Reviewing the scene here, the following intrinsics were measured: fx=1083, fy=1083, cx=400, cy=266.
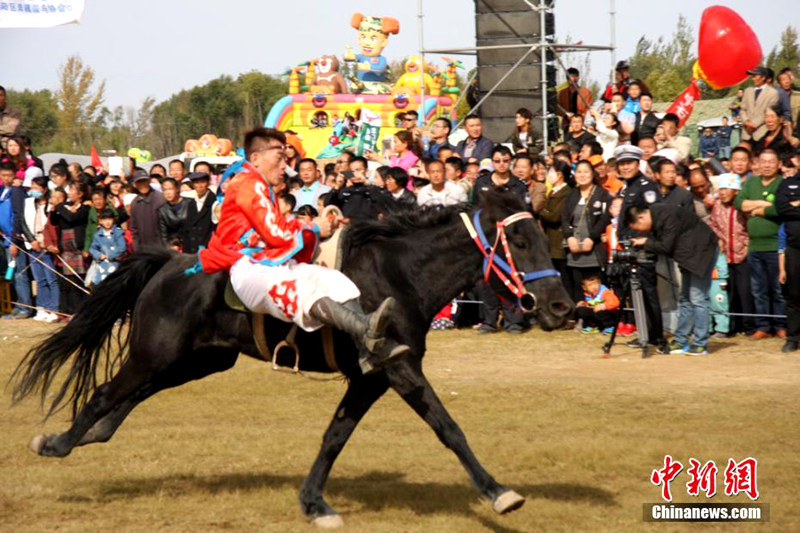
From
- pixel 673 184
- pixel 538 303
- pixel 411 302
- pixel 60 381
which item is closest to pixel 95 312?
pixel 411 302

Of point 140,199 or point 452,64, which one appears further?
point 452,64

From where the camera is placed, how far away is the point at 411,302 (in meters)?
6.18

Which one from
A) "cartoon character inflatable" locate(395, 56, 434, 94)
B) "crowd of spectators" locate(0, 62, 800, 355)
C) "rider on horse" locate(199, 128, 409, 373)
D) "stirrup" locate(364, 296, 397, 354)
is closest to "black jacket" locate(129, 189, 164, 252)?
"crowd of spectators" locate(0, 62, 800, 355)

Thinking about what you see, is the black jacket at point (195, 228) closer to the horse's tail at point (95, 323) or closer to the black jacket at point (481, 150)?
the black jacket at point (481, 150)

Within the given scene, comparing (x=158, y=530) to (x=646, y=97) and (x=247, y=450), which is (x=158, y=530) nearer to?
(x=247, y=450)

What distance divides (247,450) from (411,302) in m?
2.35

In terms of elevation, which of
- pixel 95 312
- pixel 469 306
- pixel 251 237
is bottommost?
pixel 469 306

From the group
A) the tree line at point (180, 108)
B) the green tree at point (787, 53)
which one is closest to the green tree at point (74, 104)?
the tree line at point (180, 108)

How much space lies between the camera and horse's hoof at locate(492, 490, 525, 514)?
5.48m

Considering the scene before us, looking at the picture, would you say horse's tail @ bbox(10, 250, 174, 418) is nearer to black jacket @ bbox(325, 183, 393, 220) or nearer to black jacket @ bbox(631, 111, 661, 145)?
black jacket @ bbox(325, 183, 393, 220)

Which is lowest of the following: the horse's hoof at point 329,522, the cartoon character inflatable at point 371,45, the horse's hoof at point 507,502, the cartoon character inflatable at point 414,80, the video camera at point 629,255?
the horse's hoof at point 329,522

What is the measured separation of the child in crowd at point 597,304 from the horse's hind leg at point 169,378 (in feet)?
22.1

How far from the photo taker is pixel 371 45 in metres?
33.9

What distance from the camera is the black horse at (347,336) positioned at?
19.7 feet
